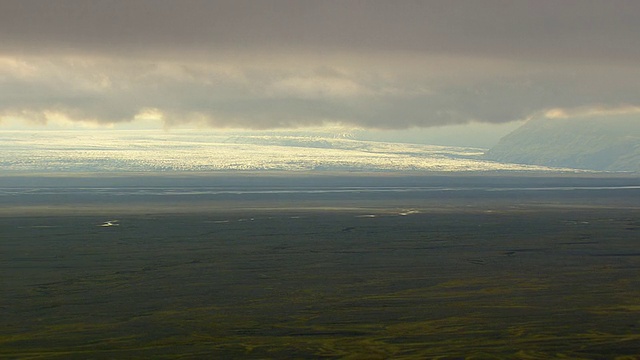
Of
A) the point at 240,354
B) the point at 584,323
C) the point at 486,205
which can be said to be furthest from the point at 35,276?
the point at 486,205

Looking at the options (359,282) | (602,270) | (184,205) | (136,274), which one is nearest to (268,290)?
(359,282)

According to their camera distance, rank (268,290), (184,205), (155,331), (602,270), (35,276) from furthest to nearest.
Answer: (184,205), (602,270), (35,276), (268,290), (155,331)

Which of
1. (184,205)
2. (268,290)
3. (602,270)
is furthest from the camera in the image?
(184,205)

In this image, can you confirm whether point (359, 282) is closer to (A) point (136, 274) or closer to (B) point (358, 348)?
(A) point (136, 274)

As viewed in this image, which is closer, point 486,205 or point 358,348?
point 358,348

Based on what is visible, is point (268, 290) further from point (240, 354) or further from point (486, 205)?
point (486, 205)

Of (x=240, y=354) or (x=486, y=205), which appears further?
(x=486, y=205)
